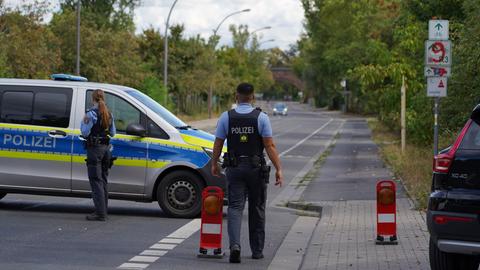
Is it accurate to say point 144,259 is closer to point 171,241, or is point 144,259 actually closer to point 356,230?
point 171,241

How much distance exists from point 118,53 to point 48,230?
37871 millimetres

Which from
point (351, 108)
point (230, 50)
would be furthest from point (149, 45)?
point (351, 108)

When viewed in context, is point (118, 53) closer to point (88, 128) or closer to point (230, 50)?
point (88, 128)

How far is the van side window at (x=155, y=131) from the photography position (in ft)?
43.1

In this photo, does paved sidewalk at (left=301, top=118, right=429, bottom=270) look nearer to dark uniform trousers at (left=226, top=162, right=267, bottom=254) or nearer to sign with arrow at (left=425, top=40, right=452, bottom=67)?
dark uniform trousers at (left=226, top=162, right=267, bottom=254)

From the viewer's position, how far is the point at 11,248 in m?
10.0

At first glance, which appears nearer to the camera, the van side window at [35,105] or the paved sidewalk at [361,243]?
the paved sidewalk at [361,243]

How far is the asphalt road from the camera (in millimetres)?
9375

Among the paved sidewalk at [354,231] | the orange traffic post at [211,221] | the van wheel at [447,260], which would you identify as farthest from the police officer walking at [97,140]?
the van wheel at [447,260]

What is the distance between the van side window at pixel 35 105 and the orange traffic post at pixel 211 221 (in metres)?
4.23

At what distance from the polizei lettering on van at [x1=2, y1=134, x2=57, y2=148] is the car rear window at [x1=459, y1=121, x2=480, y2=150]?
6942 mm

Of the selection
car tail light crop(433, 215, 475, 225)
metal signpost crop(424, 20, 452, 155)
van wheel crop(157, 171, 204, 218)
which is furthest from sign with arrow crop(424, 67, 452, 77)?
car tail light crop(433, 215, 475, 225)

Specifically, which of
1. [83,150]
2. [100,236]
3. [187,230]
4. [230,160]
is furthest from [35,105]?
[230,160]

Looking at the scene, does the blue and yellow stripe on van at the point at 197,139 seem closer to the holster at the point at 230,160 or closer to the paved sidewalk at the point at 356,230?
the paved sidewalk at the point at 356,230
